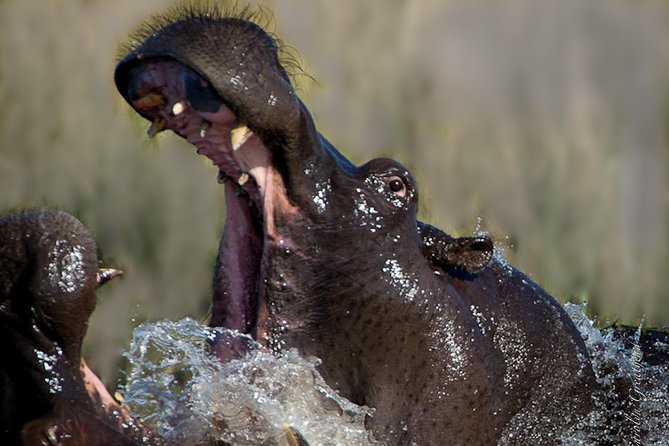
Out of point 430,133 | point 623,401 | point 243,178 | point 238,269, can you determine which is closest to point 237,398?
point 238,269

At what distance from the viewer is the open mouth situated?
13.2 ft

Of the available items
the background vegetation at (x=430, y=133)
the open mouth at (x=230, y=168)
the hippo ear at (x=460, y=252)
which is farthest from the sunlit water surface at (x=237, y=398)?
the background vegetation at (x=430, y=133)

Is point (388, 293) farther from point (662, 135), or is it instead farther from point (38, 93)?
point (662, 135)

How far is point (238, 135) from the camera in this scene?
406cm

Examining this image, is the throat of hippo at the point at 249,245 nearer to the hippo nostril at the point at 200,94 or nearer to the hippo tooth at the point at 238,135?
the hippo tooth at the point at 238,135

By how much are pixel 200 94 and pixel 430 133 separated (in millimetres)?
7090

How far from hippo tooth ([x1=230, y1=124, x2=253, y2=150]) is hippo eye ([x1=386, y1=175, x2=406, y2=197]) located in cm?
55

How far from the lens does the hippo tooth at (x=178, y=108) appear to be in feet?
13.1

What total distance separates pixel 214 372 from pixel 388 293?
1.86 feet

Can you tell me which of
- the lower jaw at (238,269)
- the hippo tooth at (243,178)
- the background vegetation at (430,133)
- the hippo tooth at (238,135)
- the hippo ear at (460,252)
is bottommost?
the lower jaw at (238,269)

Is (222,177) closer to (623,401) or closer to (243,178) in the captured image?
(243,178)

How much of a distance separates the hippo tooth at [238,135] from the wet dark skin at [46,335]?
77cm

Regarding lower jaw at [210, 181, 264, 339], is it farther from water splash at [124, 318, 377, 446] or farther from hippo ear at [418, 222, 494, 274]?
hippo ear at [418, 222, 494, 274]

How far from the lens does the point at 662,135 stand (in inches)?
514
